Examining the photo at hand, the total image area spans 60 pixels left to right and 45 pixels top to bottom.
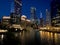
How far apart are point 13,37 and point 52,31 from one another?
1157 cm

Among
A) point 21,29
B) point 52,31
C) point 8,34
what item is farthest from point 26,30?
point 8,34

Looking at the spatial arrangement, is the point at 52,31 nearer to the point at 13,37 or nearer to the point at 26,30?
the point at 26,30

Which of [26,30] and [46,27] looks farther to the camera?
[46,27]

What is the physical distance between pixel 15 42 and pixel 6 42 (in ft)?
0.54

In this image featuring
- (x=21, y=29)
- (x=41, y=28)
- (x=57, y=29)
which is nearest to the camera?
(x=21, y=29)

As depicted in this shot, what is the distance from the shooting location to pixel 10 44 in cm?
318

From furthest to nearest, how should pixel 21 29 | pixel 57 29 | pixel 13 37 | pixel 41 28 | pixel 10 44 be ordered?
pixel 41 28
pixel 57 29
pixel 21 29
pixel 13 37
pixel 10 44

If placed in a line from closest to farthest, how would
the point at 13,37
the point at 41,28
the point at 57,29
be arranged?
the point at 13,37 < the point at 57,29 < the point at 41,28

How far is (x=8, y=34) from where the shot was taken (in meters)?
3.55

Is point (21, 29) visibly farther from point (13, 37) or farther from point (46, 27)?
point (13, 37)

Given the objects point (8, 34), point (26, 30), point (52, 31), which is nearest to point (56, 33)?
point (52, 31)

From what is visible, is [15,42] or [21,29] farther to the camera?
[21,29]

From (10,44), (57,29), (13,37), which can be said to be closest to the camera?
(10,44)

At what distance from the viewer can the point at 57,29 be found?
579 inches
